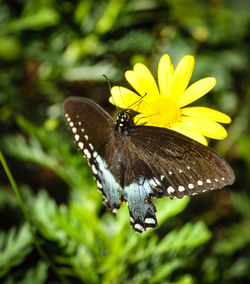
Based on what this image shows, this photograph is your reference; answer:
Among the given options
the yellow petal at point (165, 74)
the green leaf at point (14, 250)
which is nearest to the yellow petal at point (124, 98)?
the yellow petal at point (165, 74)

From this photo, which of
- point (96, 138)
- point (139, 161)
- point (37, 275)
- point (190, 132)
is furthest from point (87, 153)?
point (37, 275)

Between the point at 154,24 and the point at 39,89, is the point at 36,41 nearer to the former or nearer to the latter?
the point at 39,89

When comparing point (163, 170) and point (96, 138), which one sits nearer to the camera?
point (163, 170)

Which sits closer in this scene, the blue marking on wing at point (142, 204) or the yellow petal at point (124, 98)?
the blue marking on wing at point (142, 204)

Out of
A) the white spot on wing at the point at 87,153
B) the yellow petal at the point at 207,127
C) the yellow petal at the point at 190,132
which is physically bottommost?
the yellow petal at the point at 190,132

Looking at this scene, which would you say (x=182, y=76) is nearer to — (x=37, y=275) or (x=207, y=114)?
(x=207, y=114)

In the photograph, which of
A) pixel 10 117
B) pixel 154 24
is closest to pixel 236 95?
pixel 154 24

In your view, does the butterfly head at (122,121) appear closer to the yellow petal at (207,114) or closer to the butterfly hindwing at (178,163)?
the butterfly hindwing at (178,163)
